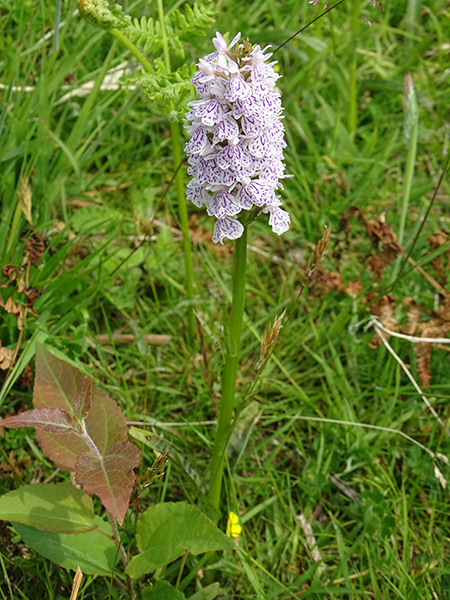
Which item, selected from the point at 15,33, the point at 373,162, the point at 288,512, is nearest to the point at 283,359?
the point at 288,512

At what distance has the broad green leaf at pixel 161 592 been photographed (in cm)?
169

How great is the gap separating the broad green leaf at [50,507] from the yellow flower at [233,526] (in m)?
0.50

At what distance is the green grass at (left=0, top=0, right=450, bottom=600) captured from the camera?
2143mm

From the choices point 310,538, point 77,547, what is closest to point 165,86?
point 77,547

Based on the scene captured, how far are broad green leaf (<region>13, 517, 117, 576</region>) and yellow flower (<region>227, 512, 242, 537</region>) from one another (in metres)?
0.40

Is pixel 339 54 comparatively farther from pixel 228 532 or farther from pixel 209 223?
pixel 228 532

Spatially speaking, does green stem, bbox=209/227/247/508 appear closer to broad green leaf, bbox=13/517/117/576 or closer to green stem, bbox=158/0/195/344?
broad green leaf, bbox=13/517/117/576

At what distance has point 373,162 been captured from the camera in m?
3.29

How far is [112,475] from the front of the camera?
4.92 feet

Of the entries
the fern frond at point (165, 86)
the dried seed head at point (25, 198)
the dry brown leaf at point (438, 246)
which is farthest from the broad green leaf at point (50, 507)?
the dry brown leaf at point (438, 246)

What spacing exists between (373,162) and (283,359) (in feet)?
4.39

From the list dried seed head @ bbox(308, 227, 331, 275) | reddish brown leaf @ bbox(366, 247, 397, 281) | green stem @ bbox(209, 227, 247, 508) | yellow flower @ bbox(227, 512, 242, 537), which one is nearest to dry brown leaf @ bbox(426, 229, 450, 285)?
reddish brown leaf @ bbox(366, 247, 397, 281)

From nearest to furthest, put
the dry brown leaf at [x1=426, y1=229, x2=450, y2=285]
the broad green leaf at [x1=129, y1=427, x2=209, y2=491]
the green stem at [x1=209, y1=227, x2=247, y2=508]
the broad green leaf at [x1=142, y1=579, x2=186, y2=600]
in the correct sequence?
1. the green stem at [x1=209, y1=227, x2=247, y2=508]
2. the broad green leaf at [x1=142, y1=579, x2=186, y2=600]
3. the broad green leaf at [x1=129, y1=427, x2=209, y2=491]
4. the dry brown leaf at [x1=426, y1=229, x2=450, y2=285]

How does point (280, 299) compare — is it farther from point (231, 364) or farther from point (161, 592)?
point (161, 592)
